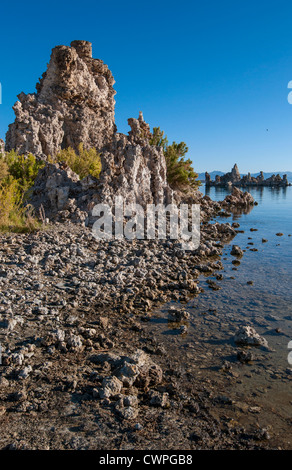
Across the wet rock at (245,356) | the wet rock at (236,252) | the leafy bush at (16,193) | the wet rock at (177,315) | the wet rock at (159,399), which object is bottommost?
the wet rock at (245,356)

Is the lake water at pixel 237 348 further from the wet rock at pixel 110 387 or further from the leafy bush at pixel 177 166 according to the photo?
the leafy bush at pixel 177 166

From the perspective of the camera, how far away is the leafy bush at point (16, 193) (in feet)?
35.3

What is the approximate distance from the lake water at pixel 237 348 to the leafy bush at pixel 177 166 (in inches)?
564

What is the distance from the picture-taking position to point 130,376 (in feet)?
14.4

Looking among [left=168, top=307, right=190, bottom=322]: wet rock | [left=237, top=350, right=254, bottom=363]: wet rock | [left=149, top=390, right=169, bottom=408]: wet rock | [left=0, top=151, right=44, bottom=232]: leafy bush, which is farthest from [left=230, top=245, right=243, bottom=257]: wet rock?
[left=149, top=390, right=169, bottom=408]: wet rock

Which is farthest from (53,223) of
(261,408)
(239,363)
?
(261,408)

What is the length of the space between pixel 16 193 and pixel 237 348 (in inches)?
471

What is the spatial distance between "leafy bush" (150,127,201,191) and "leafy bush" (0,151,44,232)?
11.3 metres

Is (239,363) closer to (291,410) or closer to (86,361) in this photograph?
(291,410)

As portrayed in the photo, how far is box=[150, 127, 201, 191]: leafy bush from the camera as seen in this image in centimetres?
2442

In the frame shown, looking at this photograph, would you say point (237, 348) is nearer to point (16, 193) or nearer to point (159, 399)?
point (159, 399)

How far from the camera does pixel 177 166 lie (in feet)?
81.3

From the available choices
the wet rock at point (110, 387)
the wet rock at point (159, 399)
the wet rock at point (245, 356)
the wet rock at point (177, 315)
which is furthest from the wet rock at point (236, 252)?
the wet rock at point (110, 387)
